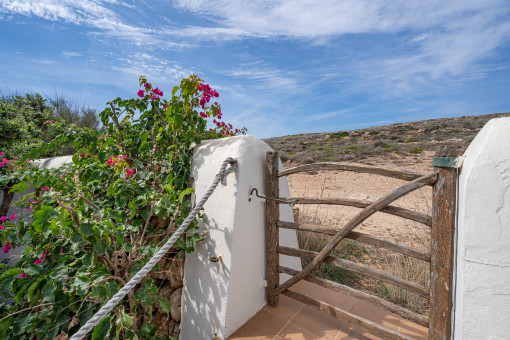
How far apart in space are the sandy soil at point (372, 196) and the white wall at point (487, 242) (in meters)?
2.79

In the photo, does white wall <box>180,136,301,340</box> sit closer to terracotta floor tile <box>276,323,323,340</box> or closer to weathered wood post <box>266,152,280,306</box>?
weathered wood post <box>266,152,280,306</box>

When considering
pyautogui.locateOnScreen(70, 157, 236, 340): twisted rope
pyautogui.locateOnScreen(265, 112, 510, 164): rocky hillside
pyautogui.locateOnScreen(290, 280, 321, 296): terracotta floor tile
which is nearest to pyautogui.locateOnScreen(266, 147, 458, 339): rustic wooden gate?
pyautogui.locateOnScreen(290, 280, 321, 296): terracotta floor tile

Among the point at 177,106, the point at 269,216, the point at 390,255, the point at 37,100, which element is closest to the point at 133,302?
the point at 269,216

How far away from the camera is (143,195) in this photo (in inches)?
89.3

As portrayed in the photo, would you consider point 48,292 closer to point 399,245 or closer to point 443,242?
point 399,245

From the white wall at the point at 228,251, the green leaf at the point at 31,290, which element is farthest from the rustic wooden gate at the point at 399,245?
the green leaf at the point at 31,290

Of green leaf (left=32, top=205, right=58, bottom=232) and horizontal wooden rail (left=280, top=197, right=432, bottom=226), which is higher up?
green leaf (left=32, top=205, right=58, bottom=232)

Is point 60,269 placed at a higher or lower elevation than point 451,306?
higher

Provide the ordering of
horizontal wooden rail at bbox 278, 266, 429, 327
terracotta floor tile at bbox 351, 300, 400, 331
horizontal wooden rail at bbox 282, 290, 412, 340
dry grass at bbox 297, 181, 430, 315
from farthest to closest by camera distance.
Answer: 1. dry grass at bbox 297, 181, 430, 315
2. terracotta floor tile at bbox 351, 300, 400, 331
3. horizontal wooden rail at bbox 282, 290, 412, 340
4. horizontal wooden rail at bbox 278, 266, 429, 327

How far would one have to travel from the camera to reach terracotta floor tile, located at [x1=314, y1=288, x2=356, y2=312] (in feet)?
8.67

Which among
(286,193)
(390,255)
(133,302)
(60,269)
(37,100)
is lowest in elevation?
(390,255)

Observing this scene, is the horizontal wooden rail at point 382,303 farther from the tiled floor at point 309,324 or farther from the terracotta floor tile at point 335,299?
the terracotta floor tile at point 335,299

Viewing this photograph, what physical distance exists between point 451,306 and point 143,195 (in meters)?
2.41

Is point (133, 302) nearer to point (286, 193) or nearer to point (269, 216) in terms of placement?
point (269, 216)
